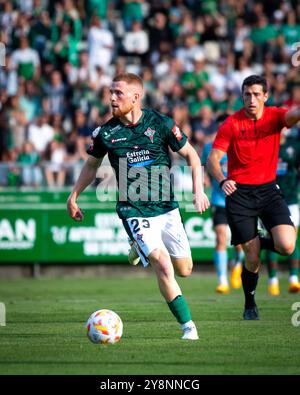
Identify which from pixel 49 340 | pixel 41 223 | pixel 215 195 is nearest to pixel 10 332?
pixel 49 340

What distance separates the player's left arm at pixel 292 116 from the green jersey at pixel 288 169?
4913mm

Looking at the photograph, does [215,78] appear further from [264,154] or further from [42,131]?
[264,154]

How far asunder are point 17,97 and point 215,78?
5.21m

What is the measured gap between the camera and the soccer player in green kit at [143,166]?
10211 mm

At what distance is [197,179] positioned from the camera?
10047 millimetres

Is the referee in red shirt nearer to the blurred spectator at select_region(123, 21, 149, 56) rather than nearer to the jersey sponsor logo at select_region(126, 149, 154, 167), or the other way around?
the jersey sponsor logo at select_region(126, 149, 154, 167)

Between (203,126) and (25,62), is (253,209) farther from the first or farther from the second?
(25,62)

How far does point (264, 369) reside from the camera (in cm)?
816

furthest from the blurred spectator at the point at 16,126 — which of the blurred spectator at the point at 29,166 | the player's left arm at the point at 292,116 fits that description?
the player's left arm at the point at 292,116

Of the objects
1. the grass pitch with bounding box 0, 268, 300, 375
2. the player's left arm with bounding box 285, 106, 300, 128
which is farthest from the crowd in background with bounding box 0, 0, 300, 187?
the player's left arm with bounding box 285, 106, 300, 128

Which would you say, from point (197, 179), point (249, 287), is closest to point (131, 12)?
point (249, 287)

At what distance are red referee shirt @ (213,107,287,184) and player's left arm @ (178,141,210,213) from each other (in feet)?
5.91

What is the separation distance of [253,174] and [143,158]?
2.16m

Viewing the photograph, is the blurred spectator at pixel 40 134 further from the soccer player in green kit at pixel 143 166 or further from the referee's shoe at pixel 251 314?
the soccer player in green kit at pixel 143 166
